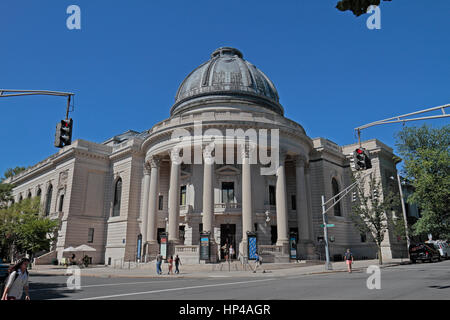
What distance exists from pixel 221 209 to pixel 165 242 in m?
7.16

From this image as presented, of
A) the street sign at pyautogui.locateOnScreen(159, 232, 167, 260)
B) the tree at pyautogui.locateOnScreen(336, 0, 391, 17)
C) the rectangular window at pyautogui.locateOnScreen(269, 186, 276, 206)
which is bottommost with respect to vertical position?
the street sign at pyautogui.locateOnScreen(159, 232, 167, 260)

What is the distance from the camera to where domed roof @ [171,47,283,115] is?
43.9m

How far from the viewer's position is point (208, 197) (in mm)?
32719

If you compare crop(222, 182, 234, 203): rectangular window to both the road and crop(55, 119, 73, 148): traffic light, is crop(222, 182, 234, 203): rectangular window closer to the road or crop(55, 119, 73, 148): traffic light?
the road

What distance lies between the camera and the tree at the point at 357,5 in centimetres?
530

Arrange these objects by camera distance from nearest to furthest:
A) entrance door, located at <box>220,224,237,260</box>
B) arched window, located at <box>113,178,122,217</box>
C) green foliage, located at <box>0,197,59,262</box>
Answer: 1. entrance door, located at <box>220,224,237,260</box>
2. green foliage, located at <box>0,197,59,262</box>
3. arched window, located at <box>113,178,122,217</box>

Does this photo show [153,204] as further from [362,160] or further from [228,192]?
[362,160]

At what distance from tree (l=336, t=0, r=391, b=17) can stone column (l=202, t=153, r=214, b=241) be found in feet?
91.9

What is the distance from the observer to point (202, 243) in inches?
1201

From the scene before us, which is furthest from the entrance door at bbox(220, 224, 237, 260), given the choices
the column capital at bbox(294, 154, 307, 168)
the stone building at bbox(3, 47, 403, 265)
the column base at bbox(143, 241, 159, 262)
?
the column capital at bbox(294, 154, 307, 168)

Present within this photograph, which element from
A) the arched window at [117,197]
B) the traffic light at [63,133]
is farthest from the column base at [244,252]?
the traffic light at [63,133]
